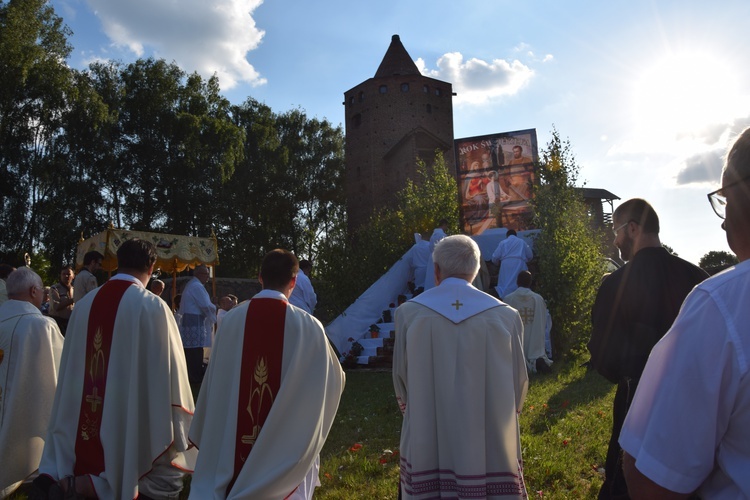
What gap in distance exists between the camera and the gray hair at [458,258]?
148 inches

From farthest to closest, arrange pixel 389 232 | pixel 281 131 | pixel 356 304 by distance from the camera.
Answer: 1. pixel 281 131
2. pixel 389 232
3. pixel 356 304

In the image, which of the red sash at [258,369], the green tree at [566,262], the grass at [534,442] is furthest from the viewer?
the green tree at [566,262]

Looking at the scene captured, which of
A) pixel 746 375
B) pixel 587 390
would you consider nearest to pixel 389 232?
pixel 587 390

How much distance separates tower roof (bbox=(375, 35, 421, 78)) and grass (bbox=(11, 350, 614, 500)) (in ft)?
132

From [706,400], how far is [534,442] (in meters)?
4.91

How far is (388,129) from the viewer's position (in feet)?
147

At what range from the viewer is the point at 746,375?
135 centimetres

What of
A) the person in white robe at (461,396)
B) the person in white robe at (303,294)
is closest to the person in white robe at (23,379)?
the person in white robe at (461,396)

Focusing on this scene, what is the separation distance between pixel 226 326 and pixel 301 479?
1.09m

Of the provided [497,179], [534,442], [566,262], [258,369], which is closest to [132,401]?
[258,369]

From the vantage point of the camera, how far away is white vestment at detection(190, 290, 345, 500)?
144 inches

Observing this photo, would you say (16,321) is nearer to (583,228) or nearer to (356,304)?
(356,304)

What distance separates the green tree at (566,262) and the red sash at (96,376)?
11.2m

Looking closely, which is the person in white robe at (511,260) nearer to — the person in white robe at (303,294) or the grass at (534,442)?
the grass at (534,442)
